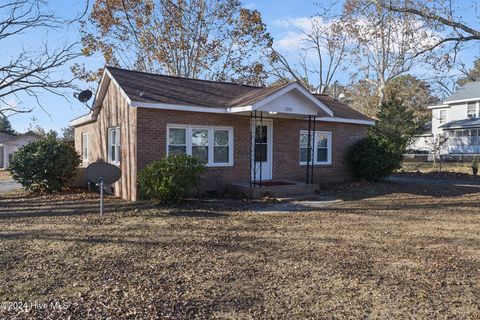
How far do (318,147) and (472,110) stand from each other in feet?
91.7

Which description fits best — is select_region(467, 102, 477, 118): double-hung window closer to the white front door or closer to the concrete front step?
the white front door

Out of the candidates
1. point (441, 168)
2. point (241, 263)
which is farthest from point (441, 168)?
point (241, 263)

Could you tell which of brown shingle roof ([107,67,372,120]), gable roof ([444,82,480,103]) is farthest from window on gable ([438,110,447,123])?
brown shingle roof ([107,67,372,120])

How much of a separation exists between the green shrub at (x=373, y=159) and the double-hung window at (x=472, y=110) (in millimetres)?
25588

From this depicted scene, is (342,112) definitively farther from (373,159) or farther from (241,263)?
(241,263)

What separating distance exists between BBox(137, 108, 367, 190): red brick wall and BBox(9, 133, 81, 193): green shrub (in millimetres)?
4035

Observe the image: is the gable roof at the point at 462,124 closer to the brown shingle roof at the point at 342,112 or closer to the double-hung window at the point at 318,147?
the brown shingle roof at the point at 342,112

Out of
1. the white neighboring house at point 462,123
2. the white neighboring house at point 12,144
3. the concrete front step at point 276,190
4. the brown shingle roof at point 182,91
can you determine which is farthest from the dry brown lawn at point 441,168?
the white neighboring house at point 12,144

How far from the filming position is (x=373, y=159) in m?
15.6

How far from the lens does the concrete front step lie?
12148 millimetres

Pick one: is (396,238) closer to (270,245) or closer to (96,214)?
(270,245)

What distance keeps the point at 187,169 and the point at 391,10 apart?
8.35 m

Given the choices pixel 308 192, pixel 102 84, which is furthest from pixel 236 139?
pixel 102 84

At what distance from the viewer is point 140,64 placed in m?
28.3
